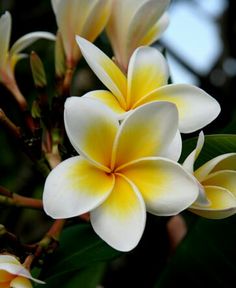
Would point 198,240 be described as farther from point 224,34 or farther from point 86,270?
point 224,34

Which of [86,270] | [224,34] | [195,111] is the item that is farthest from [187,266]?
[224,34]

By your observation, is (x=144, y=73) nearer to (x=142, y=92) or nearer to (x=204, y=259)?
(x=142, y=92)

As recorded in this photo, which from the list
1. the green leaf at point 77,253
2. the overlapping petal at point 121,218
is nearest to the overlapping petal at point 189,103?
the overlapping petal at point 121,218

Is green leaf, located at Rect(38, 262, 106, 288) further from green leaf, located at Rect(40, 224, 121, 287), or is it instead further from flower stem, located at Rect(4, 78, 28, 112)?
flower stem, located at Rect(4, 78, 28, 112)

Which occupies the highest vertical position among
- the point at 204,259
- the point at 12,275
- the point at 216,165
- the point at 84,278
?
the point at 216,165

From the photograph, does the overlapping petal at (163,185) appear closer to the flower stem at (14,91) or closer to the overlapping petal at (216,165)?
the overlapping petal at (216,165)

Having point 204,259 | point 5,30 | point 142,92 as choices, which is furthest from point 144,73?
point 204,259
